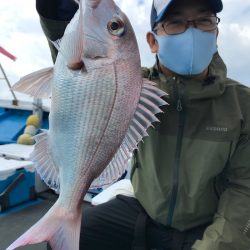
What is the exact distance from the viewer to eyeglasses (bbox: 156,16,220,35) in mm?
2318

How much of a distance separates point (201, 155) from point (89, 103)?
3.61 feet

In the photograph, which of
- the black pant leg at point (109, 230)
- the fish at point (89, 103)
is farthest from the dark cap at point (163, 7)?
the black pant leg at point (109, 230)

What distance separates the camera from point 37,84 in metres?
1.66

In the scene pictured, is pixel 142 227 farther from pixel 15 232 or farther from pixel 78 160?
pixel 15 232

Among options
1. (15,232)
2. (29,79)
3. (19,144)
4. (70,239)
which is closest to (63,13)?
(29,79)

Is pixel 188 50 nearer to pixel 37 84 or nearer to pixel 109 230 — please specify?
pixel 37 84

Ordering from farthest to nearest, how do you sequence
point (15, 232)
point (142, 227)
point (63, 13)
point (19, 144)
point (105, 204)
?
point (19, 144) → point (15, 232) → point (105, 204) → point (142, 227) → point (63, 13)

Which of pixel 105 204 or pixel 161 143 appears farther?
pixel 105 204

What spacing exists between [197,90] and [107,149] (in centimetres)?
102

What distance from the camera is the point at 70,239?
1580 millimetres

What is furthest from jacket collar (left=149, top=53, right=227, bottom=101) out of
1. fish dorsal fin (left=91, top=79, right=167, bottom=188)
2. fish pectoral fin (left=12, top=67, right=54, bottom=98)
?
fish pectoral fin (left=12, top=67, right=54, bottom=98)

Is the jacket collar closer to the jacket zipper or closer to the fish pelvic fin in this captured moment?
the jacket zipper

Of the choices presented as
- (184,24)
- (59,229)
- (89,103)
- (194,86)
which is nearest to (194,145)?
(194,86)

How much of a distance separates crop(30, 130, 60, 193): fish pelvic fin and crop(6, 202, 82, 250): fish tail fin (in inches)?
5.8
